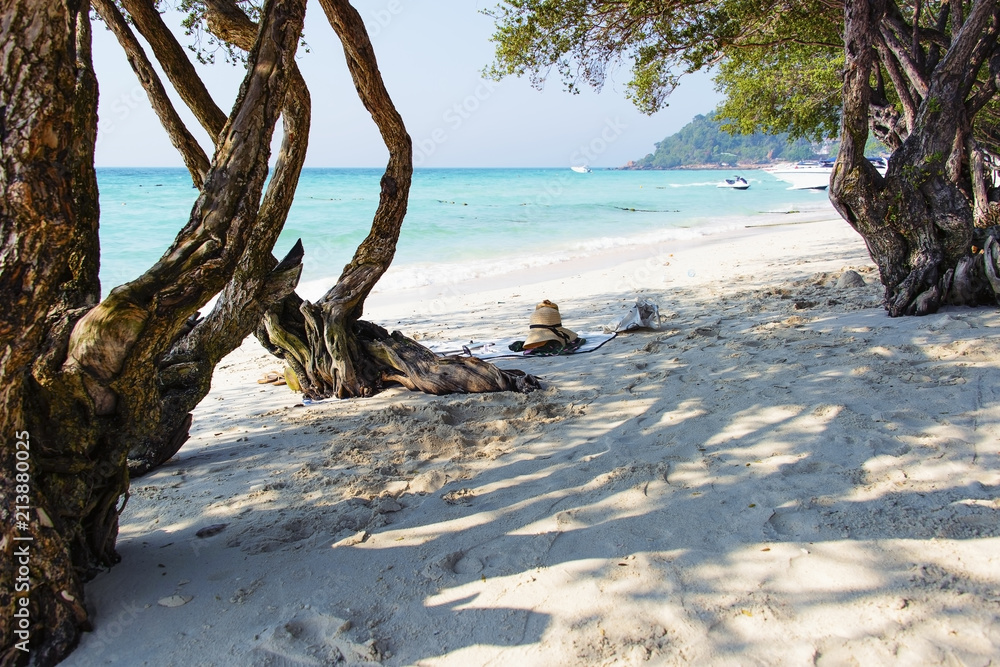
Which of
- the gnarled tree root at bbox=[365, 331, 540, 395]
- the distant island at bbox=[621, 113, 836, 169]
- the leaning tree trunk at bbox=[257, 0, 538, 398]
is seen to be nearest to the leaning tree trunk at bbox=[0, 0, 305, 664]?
the leaning tree trunk at bbox=[257, 0, 538, 398]

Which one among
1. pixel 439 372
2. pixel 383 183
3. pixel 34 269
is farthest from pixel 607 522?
pixel 383 183

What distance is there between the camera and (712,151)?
381ft

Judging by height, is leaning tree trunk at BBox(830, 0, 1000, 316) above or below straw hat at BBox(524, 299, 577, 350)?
above

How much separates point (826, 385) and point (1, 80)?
14.1 ft

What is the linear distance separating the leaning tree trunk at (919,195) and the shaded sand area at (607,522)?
0.73 meters

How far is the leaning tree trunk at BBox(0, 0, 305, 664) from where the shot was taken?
1.99m

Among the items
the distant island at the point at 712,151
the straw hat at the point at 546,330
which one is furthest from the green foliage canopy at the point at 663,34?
the distant island at the point at 712,151

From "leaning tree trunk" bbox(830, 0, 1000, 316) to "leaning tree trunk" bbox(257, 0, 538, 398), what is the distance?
11.3 feet

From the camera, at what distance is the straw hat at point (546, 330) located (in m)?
6.35

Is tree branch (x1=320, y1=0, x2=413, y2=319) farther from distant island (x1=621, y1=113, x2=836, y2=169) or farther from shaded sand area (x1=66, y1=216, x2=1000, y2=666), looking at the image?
distant island (x1=621, y1=113, x2=836, y2=169)

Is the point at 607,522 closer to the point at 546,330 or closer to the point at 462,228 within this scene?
the point at 546,330

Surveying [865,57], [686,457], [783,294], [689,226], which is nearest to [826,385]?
[686,457]

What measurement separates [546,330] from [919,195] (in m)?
3.56

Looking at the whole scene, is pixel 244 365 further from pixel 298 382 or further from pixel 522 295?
pixel 522 295
